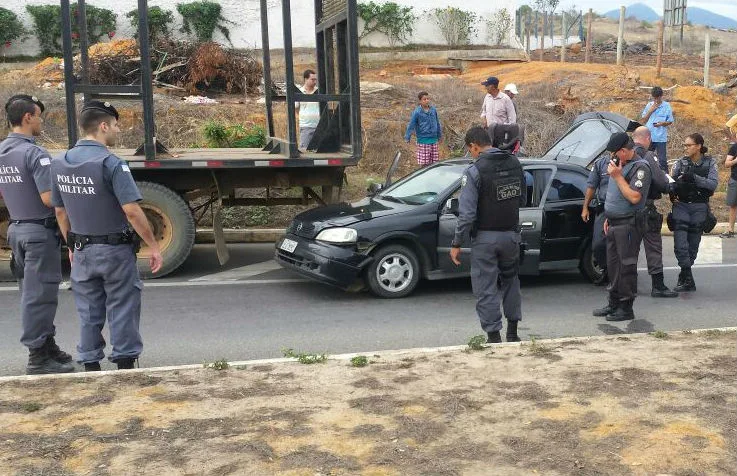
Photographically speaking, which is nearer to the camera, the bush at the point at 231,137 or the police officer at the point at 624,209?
the police officer at the point at 624,209

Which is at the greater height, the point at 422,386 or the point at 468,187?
the point at 468,187

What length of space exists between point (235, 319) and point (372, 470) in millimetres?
4045

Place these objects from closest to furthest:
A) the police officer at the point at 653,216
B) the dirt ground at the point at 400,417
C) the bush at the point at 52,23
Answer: the dirt ground at the point at 400,417 → the police officer at the point at 653,216 → the bush at the point at 52,23

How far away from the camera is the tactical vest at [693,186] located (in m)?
8.71

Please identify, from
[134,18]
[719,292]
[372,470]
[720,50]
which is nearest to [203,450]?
[372,470]

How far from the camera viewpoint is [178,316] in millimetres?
7773

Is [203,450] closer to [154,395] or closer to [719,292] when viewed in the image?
[154,395]

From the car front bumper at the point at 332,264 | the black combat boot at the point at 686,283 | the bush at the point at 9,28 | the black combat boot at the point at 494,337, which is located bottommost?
the black combat boot at the point at 686,283

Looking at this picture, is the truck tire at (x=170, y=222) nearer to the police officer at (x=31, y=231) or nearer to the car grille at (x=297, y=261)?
the car grille at (x=297, y=261)

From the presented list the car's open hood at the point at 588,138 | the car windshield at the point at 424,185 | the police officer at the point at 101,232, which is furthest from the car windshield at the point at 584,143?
the police officer at the point at 101,232

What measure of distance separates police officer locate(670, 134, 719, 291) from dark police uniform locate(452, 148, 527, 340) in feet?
10.5

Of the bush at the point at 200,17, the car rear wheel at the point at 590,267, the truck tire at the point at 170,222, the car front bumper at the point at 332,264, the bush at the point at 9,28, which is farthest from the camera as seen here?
the bush at the point at 200,17

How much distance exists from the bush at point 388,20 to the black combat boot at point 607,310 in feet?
73.5

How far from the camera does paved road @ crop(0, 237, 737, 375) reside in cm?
686
